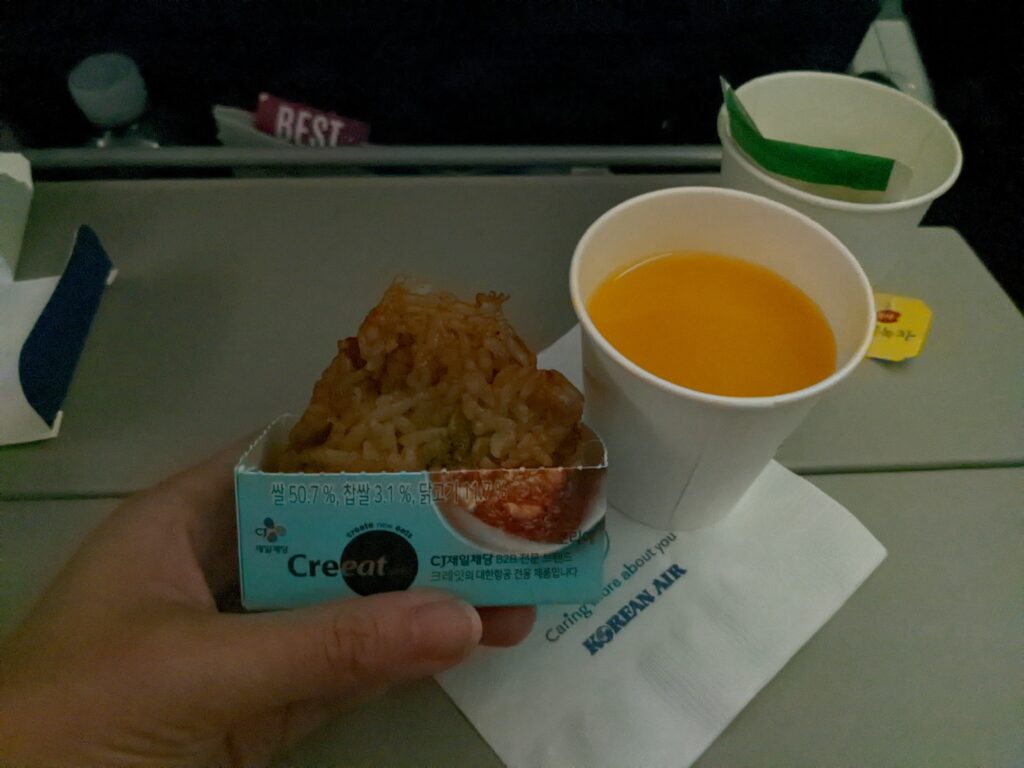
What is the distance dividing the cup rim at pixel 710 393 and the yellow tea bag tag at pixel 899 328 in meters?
0.24

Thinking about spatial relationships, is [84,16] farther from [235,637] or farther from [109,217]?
[235,637]

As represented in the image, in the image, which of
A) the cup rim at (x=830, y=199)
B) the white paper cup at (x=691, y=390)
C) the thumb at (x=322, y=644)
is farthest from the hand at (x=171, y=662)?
the cup rim at (x=830, y=199)

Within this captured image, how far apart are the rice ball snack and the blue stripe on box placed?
1.06 feet

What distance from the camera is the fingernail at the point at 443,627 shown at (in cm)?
42

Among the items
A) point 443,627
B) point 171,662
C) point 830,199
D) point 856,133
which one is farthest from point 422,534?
point 856,133

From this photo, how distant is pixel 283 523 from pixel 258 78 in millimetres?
900

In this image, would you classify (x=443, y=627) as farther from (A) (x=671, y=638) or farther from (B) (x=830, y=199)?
(B) (x=830, y=199)

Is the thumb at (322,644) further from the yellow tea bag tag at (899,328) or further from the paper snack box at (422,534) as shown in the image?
the yellow tea bag tag at (899,328)

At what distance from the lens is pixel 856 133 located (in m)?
0.76

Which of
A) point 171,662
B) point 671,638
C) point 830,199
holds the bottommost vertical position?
point 671,638

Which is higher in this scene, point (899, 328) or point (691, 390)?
point (691, 390)

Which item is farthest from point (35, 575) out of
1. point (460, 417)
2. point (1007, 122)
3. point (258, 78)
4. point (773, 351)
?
point (1007, 122)

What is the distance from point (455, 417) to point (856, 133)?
575mm

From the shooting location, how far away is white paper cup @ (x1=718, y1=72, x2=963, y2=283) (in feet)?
2.16
